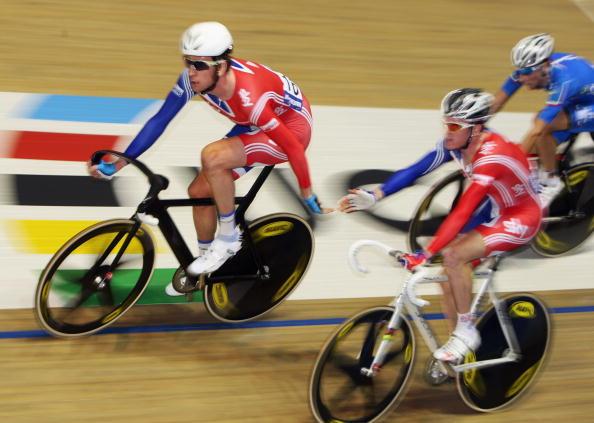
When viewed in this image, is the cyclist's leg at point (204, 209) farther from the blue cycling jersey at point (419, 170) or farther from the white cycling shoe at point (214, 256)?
the blue cycling jersey at point (419, 170)

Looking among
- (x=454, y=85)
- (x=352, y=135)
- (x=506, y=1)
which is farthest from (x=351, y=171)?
(x=506, y=1)

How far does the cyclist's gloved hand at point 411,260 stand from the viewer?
3455 millimetres

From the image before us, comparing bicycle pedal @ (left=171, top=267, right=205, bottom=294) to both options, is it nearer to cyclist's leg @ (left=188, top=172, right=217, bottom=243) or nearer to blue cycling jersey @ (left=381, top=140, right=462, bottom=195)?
cyclist's leg @ (left=188, top=172, right=217, bottom=243)

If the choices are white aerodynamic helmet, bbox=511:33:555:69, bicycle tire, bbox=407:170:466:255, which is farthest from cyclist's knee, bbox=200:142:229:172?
white aerodynamic helmet, bbox=511:33:555:69

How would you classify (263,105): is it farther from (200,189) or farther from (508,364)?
(508,364)

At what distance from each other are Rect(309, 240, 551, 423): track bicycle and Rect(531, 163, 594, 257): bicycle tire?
4.71ft

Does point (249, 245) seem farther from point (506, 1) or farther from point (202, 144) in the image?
point (506, 1)

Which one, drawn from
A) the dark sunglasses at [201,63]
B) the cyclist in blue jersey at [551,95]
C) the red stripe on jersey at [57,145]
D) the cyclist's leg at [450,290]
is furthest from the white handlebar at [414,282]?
the red stripe on jersey at [57,145]

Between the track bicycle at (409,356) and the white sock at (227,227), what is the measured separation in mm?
795

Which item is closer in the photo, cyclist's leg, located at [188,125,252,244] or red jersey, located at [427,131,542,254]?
red jersey, located at [427,131,542,254]

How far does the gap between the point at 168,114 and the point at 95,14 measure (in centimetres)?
377

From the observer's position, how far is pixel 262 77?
3955 millimetres

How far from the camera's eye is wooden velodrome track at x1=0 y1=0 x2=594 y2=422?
13.0 ft

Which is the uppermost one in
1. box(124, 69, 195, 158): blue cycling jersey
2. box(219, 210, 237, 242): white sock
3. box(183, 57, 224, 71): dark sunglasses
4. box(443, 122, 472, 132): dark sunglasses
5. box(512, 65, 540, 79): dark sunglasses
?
box(183, 57, 224, 71): dark sunglasses
